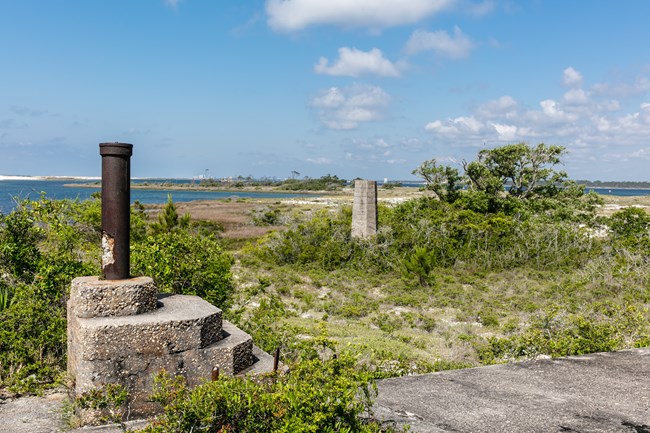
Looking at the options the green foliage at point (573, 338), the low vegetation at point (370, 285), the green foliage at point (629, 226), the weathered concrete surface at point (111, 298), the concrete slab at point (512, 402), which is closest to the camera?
the low vegetation at point (370, 285)

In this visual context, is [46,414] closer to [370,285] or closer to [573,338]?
[573,338]

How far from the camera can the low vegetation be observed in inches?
150

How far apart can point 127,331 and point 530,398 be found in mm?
3609

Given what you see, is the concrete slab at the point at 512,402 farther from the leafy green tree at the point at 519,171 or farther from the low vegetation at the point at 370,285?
the leafy green tree at the point at 519,171

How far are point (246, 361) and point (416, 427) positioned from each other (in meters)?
1.75

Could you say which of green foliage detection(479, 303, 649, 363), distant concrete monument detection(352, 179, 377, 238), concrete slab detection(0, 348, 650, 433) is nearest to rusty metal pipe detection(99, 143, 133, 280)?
concrete slab detection(0, 348, 650, 433)

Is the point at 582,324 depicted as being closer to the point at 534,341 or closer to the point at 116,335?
the point at 534,341

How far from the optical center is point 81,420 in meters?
4.49

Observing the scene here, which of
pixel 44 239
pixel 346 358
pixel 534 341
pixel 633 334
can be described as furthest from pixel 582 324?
pixel 44 239

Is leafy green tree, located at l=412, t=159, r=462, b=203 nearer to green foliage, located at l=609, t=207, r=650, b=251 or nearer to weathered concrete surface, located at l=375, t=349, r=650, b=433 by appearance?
green foliage, located at l=609, t=207, r=650, b=251

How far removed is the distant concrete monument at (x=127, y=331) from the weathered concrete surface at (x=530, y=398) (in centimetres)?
153

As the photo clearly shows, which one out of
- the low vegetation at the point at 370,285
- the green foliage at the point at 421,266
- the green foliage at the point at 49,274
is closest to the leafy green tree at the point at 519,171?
the low vegetation at the point at 370,285

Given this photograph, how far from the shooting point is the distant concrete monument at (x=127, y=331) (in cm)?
447

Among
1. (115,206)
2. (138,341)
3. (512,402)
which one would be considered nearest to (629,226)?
A: (512,402)
